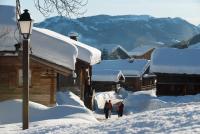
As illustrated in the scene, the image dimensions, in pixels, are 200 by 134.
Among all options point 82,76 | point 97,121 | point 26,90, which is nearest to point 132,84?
point 82,76

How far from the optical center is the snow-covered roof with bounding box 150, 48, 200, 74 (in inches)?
1518

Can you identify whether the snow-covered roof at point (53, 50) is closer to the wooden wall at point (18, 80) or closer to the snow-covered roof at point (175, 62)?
the wooden wall at point (18, 80)

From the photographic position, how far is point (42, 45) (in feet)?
64.7

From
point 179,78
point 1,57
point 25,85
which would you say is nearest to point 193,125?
point 25,85

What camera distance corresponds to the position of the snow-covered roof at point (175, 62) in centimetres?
3856

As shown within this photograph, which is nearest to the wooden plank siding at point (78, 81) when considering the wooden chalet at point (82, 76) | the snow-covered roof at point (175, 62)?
the wooden chalet at point (82, 76)

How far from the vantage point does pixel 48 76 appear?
20.3m

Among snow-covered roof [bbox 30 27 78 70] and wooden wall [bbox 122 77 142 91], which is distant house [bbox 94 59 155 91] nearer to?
wooden wall [bbox 122 77 142 91]

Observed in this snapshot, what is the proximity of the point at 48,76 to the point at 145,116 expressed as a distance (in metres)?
9.38

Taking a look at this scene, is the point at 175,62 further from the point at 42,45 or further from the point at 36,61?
the point at 36,61

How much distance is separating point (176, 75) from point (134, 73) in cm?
2741

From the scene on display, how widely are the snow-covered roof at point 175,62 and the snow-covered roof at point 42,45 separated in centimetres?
1964

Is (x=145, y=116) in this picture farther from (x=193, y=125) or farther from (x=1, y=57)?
(x=1, y=57)

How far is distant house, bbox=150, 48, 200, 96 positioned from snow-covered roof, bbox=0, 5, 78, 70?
19689 mm
